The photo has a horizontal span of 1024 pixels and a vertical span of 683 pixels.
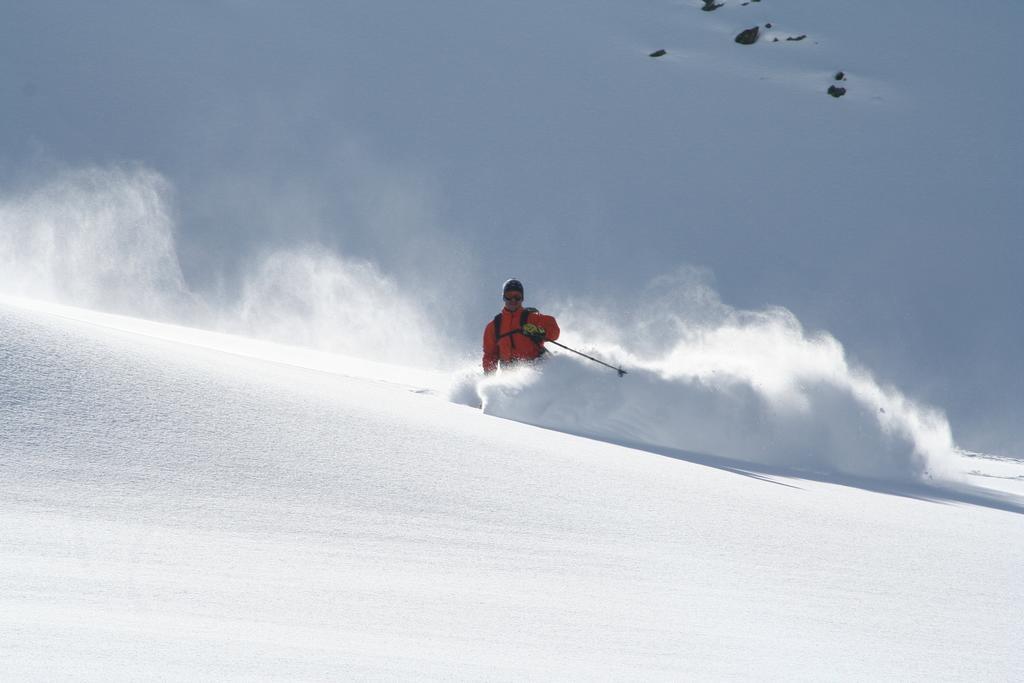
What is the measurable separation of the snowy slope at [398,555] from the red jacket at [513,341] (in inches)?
192

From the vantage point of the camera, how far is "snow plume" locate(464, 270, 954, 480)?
33.7 ft

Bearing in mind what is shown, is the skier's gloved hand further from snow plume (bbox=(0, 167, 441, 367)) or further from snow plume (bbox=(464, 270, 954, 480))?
snow plume (bbox=(0, 167, 441, 367))

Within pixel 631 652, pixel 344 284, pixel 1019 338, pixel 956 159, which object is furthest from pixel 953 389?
pixel 631 652

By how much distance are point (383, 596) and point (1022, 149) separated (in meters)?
41.7

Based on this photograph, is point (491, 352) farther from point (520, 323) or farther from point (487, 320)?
point (487, 320)

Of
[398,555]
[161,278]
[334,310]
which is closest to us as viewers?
[398,555]

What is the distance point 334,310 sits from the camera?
29672mm

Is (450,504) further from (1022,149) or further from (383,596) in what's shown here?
(1022,149)

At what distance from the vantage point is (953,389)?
105ft

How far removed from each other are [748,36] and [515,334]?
1524 inches

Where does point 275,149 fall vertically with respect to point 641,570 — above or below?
above

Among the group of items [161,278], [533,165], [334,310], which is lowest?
[334,310]

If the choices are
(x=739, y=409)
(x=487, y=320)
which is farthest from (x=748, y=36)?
(x=739, y=409)

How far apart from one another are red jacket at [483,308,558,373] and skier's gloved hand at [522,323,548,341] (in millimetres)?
51
